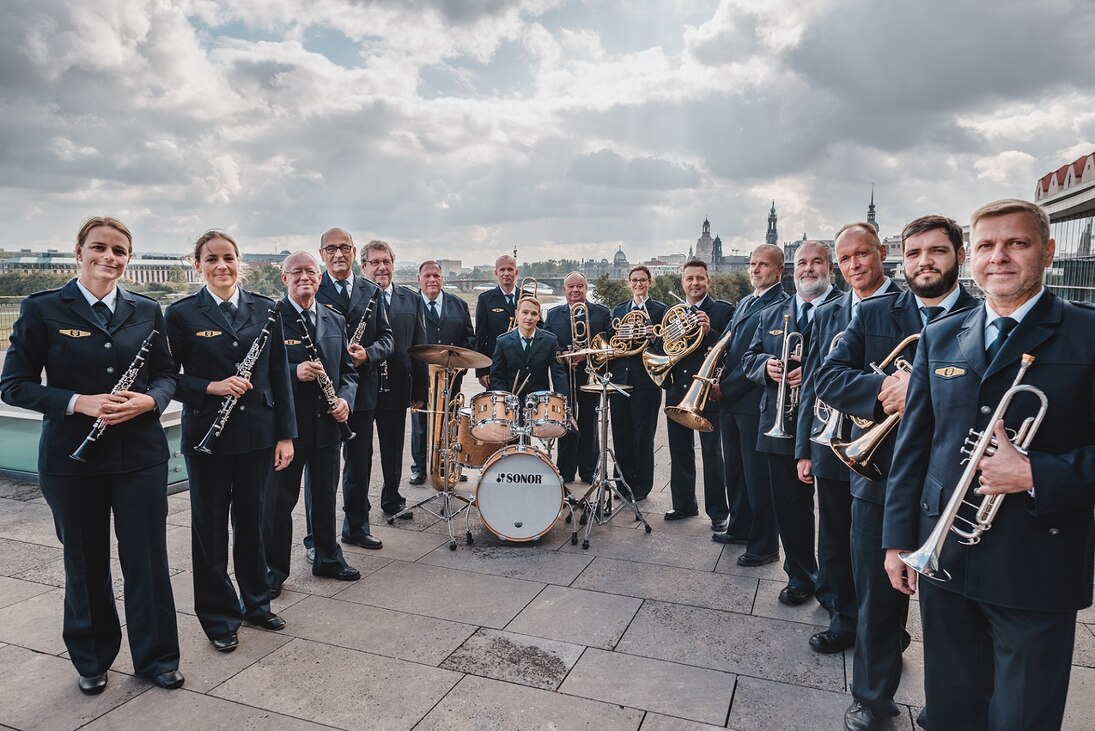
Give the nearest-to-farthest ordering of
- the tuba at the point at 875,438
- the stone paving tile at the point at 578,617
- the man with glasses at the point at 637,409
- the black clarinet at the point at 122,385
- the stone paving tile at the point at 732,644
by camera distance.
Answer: the tuba at the point at 875,438 → the black clarinet at the point at 122,385 → the stone paving tile at the point at 732,644 → the stone paving tile at the point at 578,617 → the man with glasses at the point at 637,409

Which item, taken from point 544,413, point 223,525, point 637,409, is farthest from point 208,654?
point 637,409

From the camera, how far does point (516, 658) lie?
3959 mm

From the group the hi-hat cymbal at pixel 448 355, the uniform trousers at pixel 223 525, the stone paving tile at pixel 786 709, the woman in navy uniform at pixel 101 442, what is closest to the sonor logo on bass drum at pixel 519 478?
the hi-hat cymbal at pixel 448 355

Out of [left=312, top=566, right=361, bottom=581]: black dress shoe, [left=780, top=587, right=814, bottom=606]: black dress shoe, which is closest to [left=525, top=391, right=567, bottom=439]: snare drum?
[left=312, top=566, right=361, bottom=581]: black dress shoe

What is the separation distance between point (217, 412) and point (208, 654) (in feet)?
4.57

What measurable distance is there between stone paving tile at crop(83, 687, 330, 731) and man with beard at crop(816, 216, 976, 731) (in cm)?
258

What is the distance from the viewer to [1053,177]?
31812mm

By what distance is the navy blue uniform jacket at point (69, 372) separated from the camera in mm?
3410

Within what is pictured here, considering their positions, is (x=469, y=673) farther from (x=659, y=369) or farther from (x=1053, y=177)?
(x=1053, y=177)

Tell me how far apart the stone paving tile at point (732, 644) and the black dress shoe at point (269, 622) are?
209 centimetres

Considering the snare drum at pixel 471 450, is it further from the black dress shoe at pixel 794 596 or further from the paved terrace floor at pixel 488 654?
the black dress shoe at pixel 794 596

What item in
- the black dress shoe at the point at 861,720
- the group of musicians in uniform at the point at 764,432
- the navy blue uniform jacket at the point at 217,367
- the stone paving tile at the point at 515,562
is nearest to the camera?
the group of musicians in uniform at the point at 764,432

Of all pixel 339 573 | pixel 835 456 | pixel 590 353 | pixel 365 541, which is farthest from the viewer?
pixel 590 353

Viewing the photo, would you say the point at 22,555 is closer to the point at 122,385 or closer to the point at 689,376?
the point at 122,385
